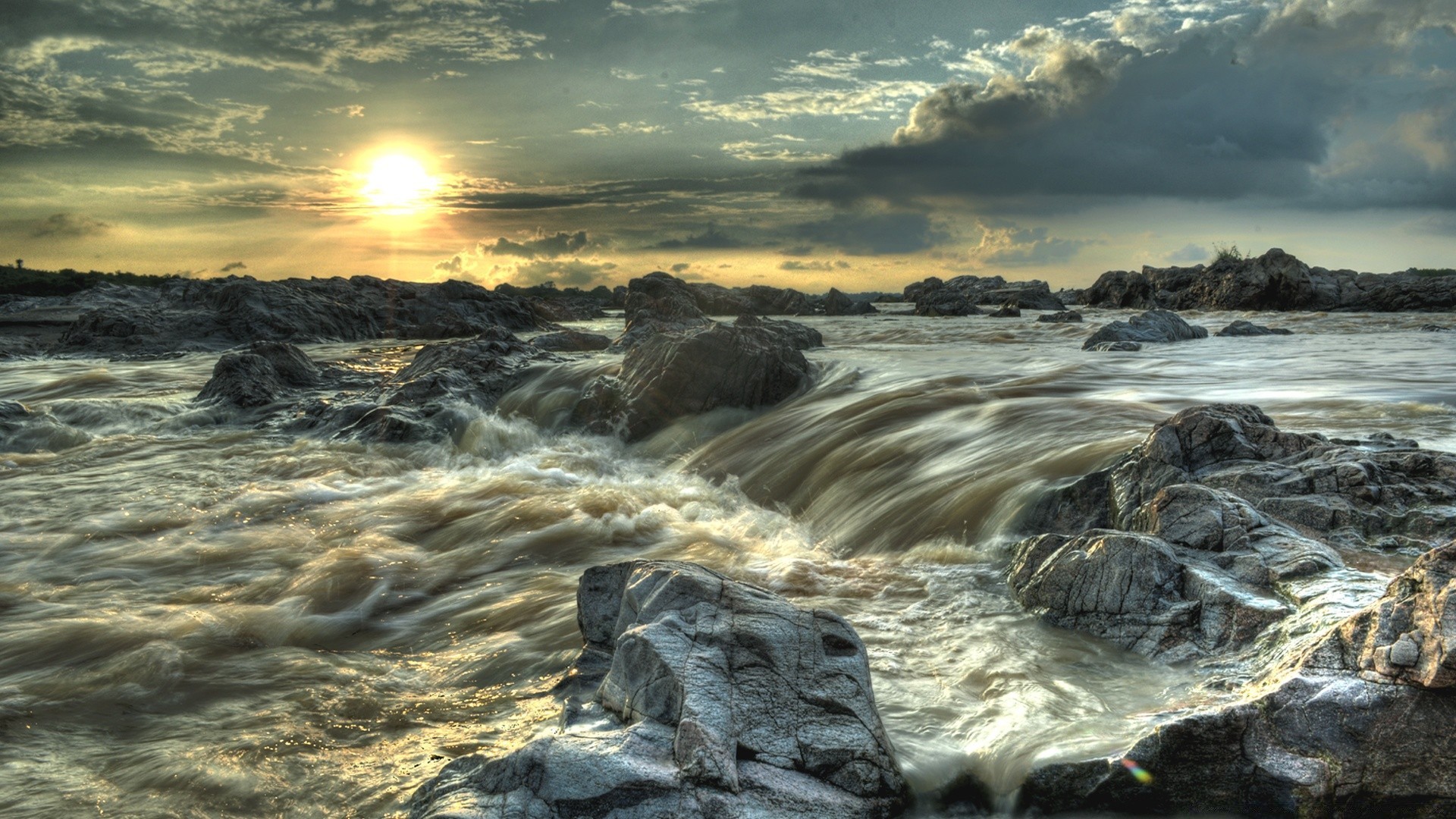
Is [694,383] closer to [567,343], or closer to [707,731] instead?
[567,343]

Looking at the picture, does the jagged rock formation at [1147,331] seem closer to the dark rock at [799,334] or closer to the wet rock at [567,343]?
the dark rock at [799,334]

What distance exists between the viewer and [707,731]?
9.43ft

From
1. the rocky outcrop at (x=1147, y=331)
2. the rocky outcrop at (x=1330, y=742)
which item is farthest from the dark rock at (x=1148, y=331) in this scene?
the rocky outcrop at (x=1330, y=742)

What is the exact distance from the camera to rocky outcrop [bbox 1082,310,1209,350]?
16.2m

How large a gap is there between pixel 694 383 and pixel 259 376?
7080 mm

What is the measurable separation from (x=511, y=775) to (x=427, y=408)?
381 inches

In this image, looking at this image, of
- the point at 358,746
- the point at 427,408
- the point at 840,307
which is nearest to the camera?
the point at 358,746

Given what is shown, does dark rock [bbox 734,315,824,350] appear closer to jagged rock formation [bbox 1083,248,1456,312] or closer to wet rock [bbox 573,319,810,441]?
wet rock [bbox 573,319,810,441]

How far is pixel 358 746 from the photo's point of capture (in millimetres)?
3791

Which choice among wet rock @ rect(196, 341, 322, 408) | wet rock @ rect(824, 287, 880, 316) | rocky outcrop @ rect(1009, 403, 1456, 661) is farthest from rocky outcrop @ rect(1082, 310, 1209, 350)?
wet rock @ rect(824, 287, 880, 316)

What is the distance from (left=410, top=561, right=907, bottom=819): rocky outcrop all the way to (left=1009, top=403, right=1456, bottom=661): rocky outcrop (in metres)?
1.63

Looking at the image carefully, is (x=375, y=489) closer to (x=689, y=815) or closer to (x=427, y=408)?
(x=427, y=408)

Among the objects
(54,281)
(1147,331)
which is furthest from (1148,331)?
(54,281)

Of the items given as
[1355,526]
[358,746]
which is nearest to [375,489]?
[358,746]
